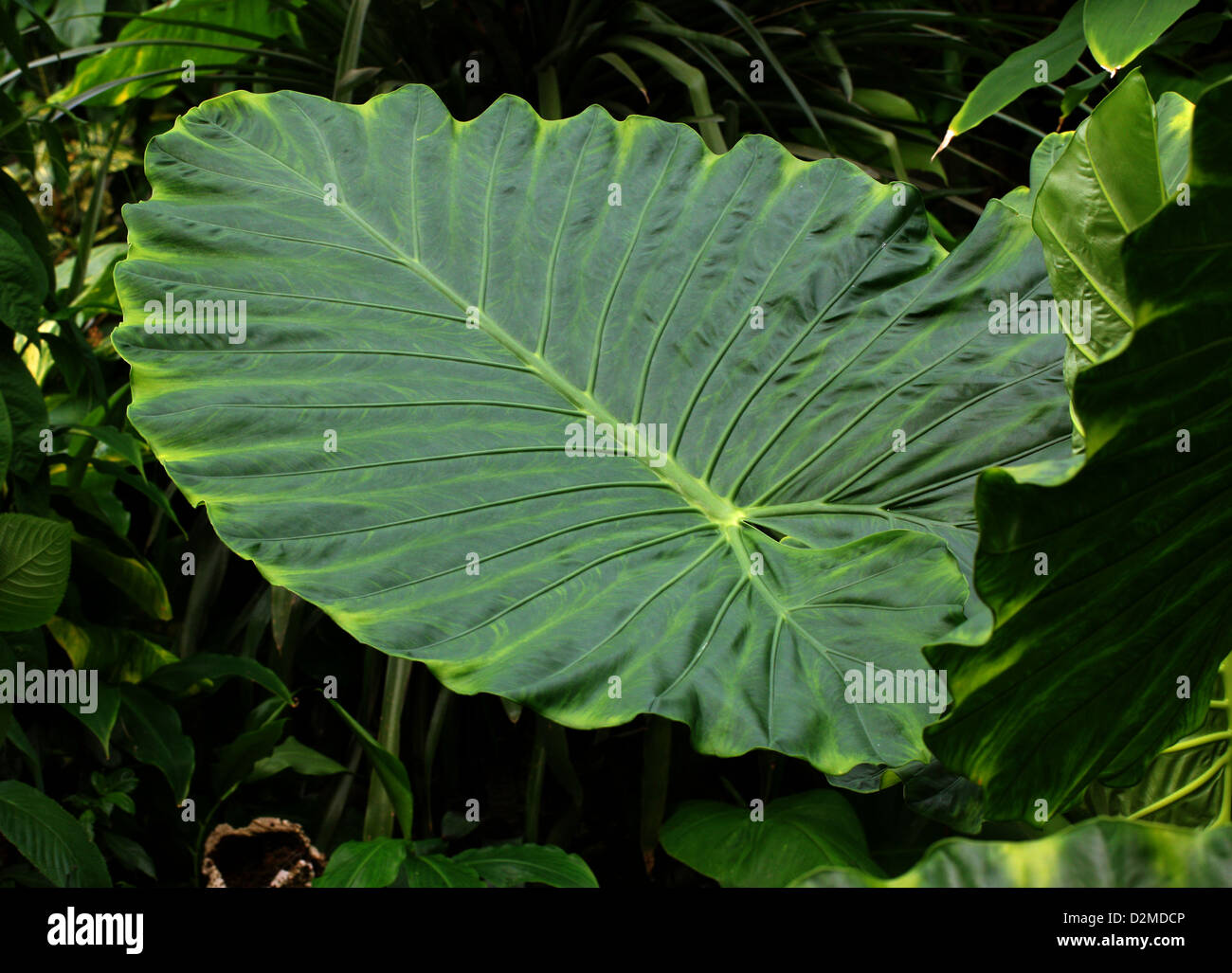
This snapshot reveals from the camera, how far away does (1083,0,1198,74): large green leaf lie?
3.57ft

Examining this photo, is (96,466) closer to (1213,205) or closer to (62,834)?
(62,834)

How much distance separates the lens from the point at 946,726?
482 millimetres

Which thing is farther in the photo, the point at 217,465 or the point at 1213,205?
the point at 217,465

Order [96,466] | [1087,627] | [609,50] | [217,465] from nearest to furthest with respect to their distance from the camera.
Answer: [1087,627]
[217,465]
[96,466]
[609,50]

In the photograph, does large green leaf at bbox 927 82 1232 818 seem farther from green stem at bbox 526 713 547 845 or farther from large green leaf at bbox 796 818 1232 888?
green stem at bbox 526 713 547 845

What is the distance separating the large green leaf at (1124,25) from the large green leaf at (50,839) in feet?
4.27

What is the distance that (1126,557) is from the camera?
19.2 inches

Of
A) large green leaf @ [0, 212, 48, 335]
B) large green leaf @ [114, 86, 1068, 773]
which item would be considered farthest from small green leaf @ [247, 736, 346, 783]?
large green leaf @ [114, 86, 1068, 773]

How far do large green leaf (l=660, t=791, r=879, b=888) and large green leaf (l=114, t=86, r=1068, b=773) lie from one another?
15.2 inches

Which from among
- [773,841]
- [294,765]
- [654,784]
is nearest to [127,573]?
[294,765]

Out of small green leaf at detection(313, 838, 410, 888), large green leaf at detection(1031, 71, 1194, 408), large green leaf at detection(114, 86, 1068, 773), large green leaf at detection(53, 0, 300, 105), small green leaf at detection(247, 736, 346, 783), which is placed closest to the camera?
large green leaf at detection(1031, 71, 1194, 408)

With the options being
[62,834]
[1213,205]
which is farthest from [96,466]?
[1213,205]

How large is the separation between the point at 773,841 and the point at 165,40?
1767mm

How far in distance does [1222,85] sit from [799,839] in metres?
0.84
